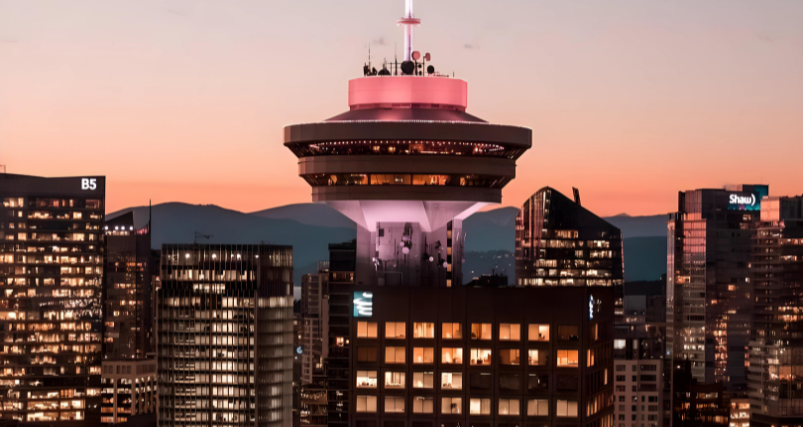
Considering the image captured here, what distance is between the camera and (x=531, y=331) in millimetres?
146375

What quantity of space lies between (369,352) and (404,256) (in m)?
34.9

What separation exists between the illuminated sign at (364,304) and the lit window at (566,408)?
2367 cm

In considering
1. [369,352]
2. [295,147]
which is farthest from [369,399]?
[295,147]

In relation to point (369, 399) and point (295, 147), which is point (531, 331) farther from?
point (295, 147)

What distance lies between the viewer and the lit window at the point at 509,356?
5768 inches

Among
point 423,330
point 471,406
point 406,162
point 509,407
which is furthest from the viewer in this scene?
point 406,162

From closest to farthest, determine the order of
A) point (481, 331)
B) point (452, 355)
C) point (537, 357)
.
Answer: point (537, 357) < point (481, 331) < point (452, 355)

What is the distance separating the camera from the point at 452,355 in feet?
486

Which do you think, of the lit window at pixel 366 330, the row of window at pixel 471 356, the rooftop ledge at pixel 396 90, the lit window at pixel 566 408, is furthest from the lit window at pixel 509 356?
the rooftop ledge at pixel 396 90

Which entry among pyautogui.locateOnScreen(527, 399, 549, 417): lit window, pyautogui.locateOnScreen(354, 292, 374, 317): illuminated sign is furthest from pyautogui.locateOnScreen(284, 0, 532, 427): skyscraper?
pyautogui.locateOnScreen(527, 399, 549, 417): lit window

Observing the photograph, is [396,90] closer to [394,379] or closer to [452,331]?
[452,331]

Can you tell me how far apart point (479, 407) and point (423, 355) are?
8.69m

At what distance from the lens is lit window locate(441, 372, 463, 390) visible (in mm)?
147250

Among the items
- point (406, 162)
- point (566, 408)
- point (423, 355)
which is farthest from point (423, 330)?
point (406, 162)
